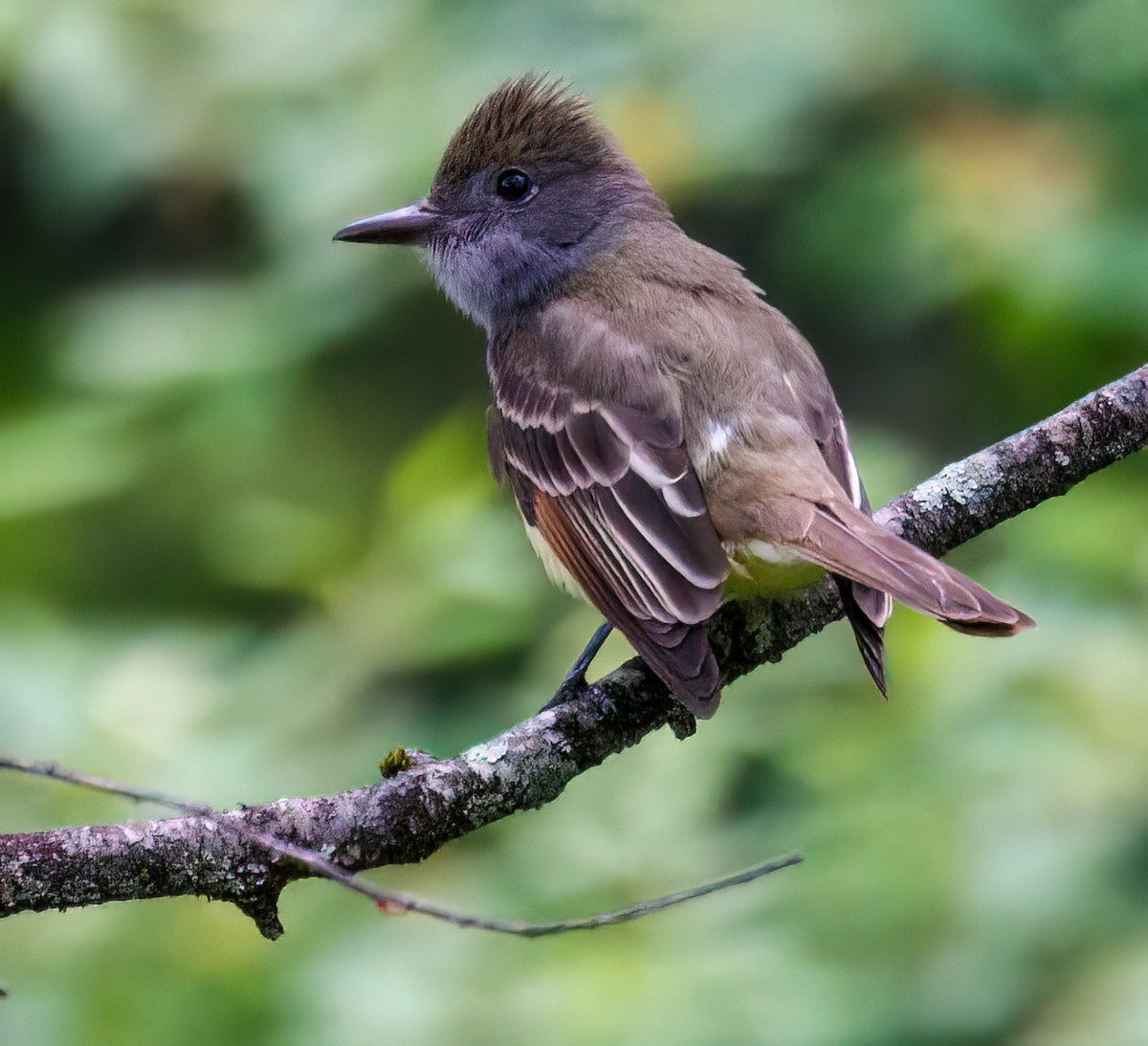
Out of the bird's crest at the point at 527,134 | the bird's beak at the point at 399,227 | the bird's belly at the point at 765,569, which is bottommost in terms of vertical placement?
the bird's belly at the point at 765,569

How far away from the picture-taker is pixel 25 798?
316 centimetres

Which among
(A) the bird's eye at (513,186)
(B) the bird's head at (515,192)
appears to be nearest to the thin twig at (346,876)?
(B) the bird's head at (515,192)

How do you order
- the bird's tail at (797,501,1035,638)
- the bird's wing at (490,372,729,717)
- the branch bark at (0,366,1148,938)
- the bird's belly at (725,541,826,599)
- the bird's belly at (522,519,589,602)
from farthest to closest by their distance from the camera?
the bird's belly at (522,519,589,602), the bird's belly at (725,541,826,599), the bird's wing at (490,372,729,717), the bird's tail at (797,501,1035,638), the branch bark at (0,366,1148,938)

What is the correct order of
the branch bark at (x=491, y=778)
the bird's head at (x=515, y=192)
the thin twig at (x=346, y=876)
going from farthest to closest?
the bird's head at (x=515, y=192), the branch bark at (x=491, y=778), the thin twig at (x=346, y=876)

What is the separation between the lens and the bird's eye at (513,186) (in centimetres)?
378

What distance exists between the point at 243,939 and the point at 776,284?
257cm

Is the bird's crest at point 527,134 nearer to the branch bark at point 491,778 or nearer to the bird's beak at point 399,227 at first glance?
the bird's beak at point 399,227

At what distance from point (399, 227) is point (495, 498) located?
2.30 ft

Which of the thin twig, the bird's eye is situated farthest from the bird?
the thin twig

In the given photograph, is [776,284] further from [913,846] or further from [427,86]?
[913,846]

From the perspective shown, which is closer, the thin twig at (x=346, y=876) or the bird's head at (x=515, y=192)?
the thin twig at (x=346, y=876)

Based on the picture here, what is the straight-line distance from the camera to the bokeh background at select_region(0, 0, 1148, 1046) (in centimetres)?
287

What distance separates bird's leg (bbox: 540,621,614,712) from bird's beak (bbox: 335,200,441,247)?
1.11 metres

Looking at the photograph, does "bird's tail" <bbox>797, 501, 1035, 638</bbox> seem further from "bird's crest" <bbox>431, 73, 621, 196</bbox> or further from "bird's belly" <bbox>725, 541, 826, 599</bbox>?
"bird's crest" <bbox>431, 73, 621, 196</bbox>
